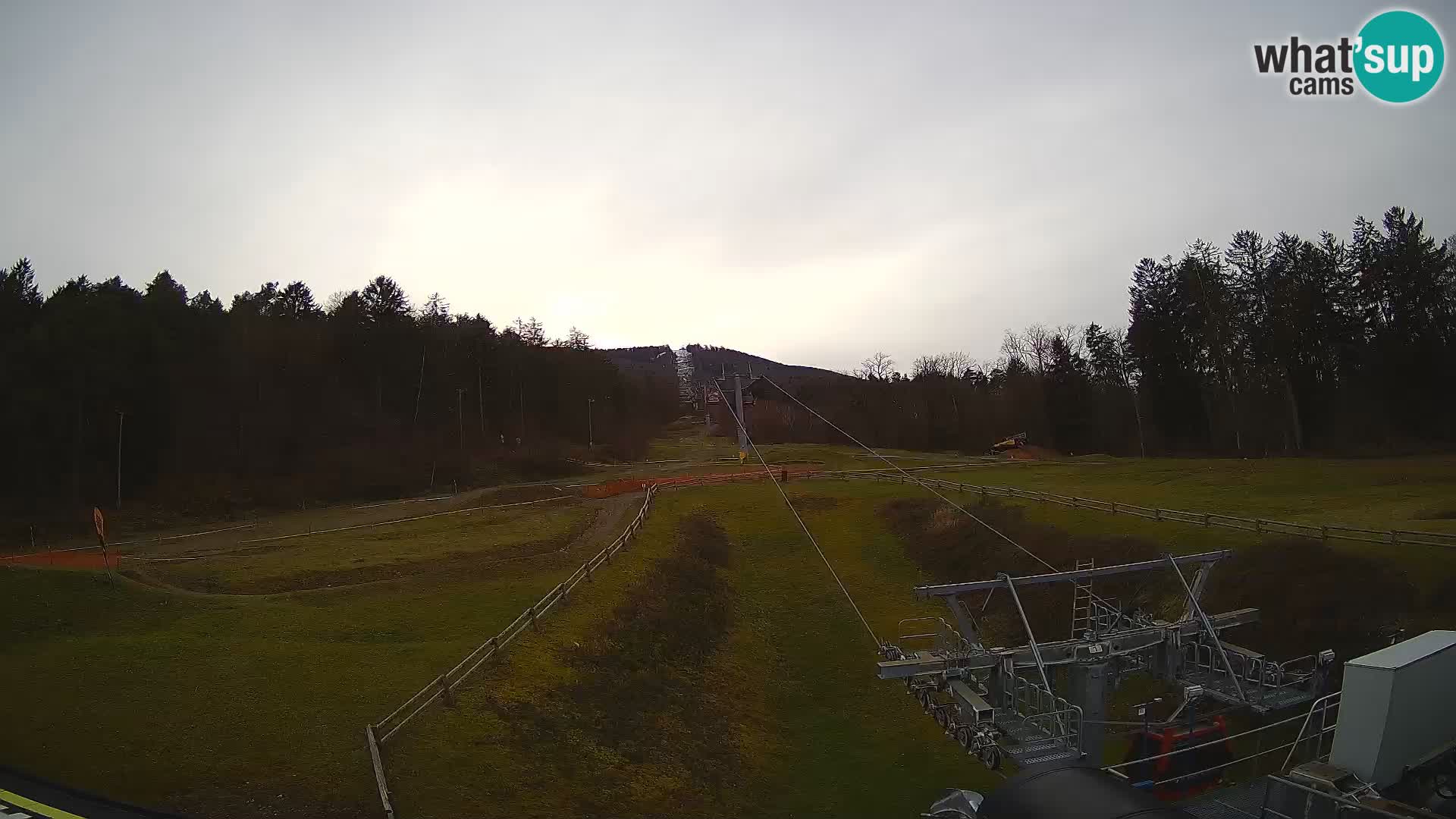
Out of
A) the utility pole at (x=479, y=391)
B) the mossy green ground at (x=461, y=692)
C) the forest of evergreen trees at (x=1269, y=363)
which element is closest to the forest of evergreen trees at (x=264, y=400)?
the utility pole at (x=479, y=391)

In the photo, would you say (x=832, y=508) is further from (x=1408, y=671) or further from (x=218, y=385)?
(x=218, y=385)

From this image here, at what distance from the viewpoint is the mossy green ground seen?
14086 mm

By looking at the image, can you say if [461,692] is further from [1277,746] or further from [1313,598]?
[1313,598]

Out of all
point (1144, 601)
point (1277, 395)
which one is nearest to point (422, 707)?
point (1144, 601)

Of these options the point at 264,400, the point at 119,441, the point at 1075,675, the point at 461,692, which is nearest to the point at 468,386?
the point at 264,400

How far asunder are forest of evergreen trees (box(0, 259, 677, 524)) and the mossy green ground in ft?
92.9

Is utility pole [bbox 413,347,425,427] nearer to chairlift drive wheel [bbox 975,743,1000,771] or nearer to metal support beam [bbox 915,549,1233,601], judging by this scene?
metal support beam [bbox 915,549,1233,601]

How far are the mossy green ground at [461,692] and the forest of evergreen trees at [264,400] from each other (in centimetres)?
2831

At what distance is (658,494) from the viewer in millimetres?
46844

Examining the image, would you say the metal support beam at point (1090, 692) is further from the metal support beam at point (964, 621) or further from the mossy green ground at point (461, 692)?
the mossy green ground at point (461, 692)

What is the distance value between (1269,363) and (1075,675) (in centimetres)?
5504

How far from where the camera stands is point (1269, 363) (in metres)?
57.7

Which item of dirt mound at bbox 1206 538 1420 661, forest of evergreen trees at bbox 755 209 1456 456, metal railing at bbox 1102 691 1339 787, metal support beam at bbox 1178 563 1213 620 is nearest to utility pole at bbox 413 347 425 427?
forest of evergreen trees at bbox 755 209 1456 456

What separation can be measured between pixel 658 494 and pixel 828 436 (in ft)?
177
